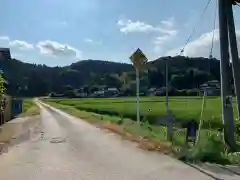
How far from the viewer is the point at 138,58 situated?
17172mm

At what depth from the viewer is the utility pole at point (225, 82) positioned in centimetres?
1224

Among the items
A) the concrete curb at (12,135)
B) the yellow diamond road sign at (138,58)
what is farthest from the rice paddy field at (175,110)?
the concrete curb at (12,135)

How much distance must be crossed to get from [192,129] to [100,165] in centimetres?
321

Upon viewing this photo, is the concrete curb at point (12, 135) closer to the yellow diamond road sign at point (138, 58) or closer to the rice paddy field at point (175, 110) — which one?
the yellow diamond road sign at point (138, 58)

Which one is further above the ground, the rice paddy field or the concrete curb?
the rice paddy field

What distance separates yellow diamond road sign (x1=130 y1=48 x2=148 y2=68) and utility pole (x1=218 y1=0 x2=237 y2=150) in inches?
205

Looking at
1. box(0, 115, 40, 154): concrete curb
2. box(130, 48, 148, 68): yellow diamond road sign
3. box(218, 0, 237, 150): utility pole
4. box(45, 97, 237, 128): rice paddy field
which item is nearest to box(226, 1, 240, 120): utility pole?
box(218, 0, 237, 150): utility pole

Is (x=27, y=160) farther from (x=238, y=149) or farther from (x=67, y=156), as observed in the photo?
(x=238, y=149)

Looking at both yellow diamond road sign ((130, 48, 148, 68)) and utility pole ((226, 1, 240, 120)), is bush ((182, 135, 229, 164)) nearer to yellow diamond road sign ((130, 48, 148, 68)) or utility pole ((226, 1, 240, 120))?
utility pole ((226, 1, 240, 120))

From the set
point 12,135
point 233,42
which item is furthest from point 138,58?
point 12,135

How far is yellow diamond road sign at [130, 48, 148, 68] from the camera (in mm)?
17141

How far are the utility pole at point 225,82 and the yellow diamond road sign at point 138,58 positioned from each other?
520 centimetres

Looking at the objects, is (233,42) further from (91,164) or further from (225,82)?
(91,164)

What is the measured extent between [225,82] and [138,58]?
17.9 ft
